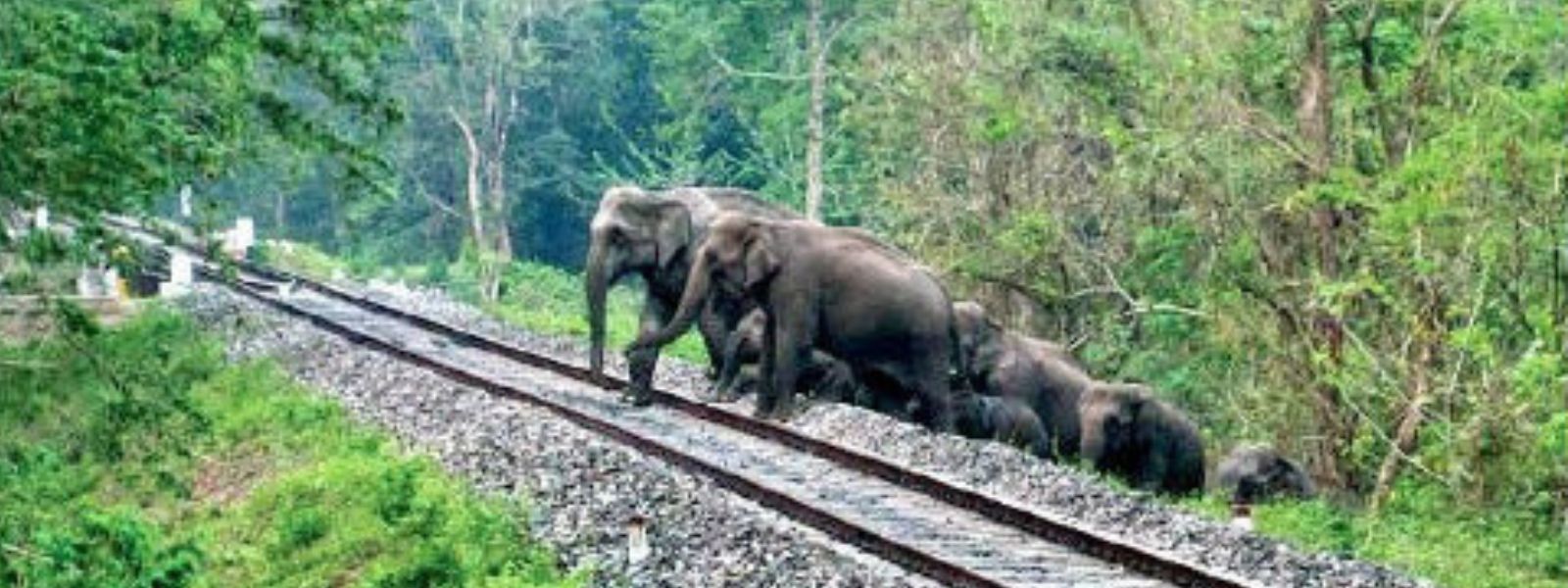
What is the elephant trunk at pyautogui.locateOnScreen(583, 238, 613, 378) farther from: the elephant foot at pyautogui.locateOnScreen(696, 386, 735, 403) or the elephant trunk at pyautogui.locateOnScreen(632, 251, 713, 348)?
the elephant trunk at pyautogui.locateOnScreen(632, 251, 713, 348)

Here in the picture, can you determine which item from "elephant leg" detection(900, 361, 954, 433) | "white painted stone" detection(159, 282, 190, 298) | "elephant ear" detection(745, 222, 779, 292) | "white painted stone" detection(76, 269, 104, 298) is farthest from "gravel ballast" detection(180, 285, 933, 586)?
"white painted stone" detection(159, 282, 190, 298)

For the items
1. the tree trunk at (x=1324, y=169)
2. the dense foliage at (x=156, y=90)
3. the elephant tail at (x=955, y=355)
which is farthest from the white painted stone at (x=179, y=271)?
the dense foliage at (x=156, y=90)

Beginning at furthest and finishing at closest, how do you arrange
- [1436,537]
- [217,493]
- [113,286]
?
[113,286], [217,493], [1436,537]

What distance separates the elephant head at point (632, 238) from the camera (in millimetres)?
26453

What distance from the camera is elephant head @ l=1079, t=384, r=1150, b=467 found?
24141 mm

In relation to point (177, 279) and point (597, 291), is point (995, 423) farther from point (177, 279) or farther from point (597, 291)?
point (177, 279)

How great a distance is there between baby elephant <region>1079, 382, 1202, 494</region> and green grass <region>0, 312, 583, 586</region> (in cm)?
593

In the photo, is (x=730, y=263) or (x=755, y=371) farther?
(x=755, y=371)

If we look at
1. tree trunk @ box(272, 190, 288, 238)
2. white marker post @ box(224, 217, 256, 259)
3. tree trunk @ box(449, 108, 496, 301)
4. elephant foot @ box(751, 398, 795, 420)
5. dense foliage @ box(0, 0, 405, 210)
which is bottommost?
→ tree trunk @ box(272, 190, 288, 238)

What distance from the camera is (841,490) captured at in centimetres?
1902

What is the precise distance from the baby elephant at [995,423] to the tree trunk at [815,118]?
2526 centimetres

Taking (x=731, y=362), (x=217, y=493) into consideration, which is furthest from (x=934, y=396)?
(x=217, y=493)

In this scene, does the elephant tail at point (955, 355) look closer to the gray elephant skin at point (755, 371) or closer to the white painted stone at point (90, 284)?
the gray elephant skin at point (755, 371)

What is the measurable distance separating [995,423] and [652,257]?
3.57 m
